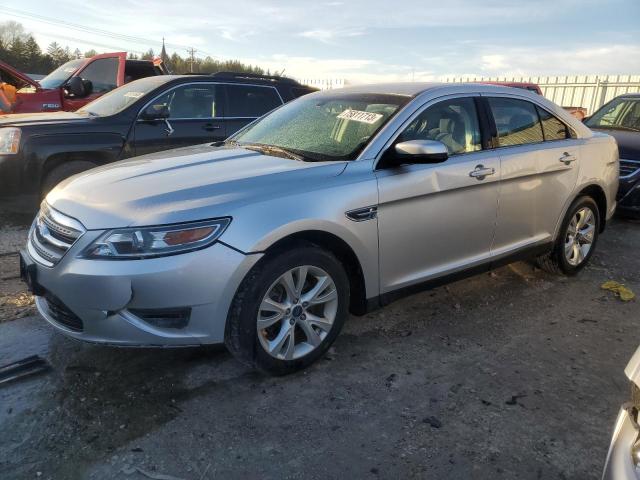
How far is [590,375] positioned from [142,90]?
5.37m

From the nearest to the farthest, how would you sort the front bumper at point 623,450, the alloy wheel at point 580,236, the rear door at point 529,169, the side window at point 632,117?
the front bumper at point 623,450, the rear door at point 529,169, the alloy wheel at point 580,236, the side window at point 632,117

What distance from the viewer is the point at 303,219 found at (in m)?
2.78

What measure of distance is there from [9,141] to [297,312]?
3975 mm

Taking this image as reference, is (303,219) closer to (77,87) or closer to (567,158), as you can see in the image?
(567,158)

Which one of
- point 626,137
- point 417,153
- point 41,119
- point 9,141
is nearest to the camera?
point 417,153

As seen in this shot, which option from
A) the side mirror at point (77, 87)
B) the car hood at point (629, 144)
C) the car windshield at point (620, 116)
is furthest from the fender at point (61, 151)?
the car windshield at point (620, 116)

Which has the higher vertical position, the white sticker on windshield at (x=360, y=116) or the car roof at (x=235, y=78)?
the car roof at (x=235, y=78)

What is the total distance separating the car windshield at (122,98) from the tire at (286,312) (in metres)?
3.99

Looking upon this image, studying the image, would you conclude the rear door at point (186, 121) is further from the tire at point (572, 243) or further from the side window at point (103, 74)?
the tire at point (572, 243)

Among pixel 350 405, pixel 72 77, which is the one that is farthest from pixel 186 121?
pixel 350 405

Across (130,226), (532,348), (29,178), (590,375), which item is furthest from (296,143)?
(29,178)

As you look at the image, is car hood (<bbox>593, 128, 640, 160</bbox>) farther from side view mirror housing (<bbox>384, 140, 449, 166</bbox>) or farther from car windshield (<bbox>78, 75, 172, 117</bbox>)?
car windshield (<bbox>78, 75, 172, 117</bbox>)

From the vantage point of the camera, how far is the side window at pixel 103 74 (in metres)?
9.20

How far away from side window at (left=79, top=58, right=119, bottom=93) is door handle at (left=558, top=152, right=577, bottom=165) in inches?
301
